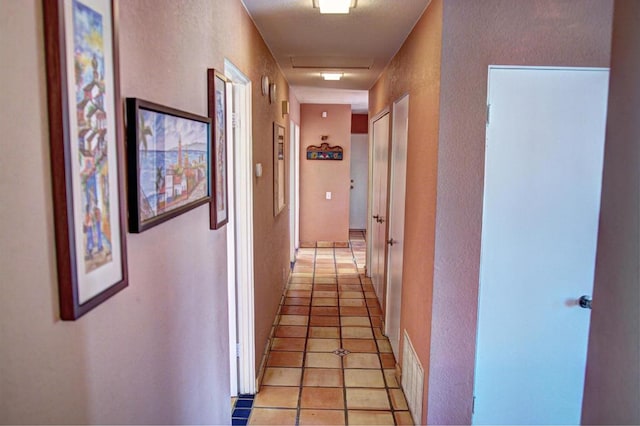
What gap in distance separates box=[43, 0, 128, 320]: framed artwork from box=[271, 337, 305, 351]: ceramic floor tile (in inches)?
108

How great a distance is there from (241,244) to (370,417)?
52.6 inches

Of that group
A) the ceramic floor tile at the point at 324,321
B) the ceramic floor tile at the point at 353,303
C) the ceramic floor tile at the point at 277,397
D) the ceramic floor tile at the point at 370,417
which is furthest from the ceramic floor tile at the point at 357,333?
the ceramic floor tile at the point at 370,417

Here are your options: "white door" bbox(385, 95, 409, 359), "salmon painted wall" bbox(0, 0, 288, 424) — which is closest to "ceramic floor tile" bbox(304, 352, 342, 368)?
"white door" bbox(385, 95, 409, 359)

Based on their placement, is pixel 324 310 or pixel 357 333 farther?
pixel 324 310

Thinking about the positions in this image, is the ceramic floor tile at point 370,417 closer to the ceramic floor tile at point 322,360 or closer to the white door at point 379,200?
the ceramic floor tile at point 322,360

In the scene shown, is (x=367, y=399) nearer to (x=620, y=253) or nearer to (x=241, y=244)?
(x=241, y=244)

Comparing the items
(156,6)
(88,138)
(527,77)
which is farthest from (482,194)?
(88,138)

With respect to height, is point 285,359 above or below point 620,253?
below

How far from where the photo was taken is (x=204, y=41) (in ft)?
5.41

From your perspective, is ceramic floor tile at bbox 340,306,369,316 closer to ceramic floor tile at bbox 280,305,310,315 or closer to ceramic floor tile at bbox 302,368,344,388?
ceramic floor tile at bbox 280,305,310,315

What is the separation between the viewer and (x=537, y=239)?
7.07ft

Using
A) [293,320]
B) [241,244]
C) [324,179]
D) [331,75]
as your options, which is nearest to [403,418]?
[241,244]

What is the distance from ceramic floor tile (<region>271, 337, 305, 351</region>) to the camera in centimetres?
353

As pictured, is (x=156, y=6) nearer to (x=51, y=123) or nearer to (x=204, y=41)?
(x=204, y=41)
